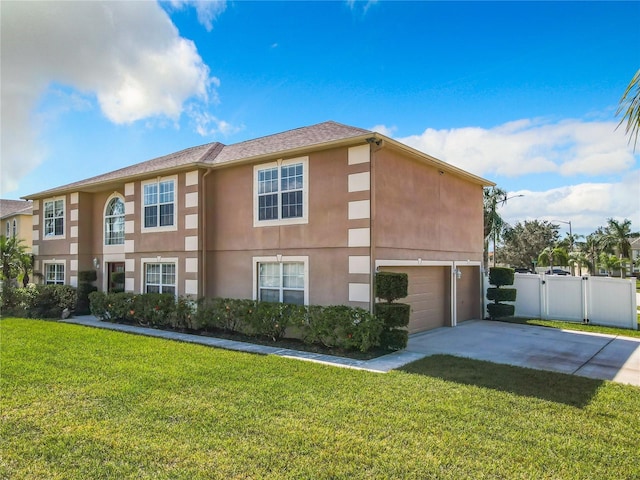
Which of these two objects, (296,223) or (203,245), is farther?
(203,245)

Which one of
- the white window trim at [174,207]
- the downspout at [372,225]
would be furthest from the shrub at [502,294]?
the white window trim at [174,207]

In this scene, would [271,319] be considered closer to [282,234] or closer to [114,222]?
[282,234]

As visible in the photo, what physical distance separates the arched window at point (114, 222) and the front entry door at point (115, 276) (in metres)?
0.91

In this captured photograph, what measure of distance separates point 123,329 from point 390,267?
825cm

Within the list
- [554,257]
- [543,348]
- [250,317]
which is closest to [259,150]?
[250,317]

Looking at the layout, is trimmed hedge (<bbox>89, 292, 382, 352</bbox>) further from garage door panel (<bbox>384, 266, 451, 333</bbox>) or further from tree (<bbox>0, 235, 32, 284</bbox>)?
tree (<bbox>0, 235, 32, 284</bbox>)

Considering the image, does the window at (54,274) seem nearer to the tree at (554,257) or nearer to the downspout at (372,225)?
the downspout at (372,225)

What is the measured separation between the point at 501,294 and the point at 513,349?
577 cm

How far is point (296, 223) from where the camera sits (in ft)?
37.7

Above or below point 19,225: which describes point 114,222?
below

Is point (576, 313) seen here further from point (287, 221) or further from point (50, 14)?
point (50, 14)

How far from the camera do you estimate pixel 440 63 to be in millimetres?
13117

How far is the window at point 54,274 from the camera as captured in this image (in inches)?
725

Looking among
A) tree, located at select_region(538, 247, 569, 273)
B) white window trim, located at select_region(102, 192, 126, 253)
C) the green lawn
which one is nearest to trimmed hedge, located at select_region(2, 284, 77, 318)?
white window trim, located at select_region(102, 192, 126, 253)
